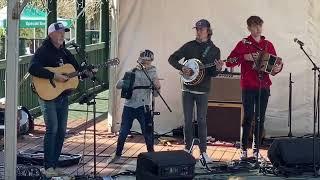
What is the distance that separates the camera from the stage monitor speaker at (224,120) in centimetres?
902

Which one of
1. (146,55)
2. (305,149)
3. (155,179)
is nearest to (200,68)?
(146,55)

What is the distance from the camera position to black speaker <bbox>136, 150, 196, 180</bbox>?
5563 mm

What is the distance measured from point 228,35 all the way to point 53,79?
3.77 m

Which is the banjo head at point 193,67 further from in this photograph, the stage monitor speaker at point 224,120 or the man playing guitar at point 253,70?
Answer: the stage monitor speaker at point 224,120

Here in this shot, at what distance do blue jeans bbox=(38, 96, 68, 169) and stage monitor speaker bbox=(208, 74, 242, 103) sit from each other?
120 inches

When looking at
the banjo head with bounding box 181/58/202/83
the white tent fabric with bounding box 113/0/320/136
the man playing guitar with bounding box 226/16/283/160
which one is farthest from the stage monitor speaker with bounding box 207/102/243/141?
the banjo head with bounding box 181/58/202/83

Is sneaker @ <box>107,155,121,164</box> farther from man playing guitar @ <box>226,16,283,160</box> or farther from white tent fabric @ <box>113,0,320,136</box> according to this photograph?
white tent fabric @ <box>113,0,320,136</box>

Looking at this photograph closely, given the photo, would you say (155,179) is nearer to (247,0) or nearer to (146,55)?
(146,55)

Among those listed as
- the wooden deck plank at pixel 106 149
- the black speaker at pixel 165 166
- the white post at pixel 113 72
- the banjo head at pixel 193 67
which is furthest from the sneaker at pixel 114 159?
the white post at pixel 113 72

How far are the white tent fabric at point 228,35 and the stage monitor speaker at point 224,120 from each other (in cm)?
58

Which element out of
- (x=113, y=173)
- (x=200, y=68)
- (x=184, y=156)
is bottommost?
(x=113, y=173)

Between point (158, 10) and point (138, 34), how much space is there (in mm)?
484

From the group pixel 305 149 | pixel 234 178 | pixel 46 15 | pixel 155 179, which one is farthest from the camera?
pixel 46 15

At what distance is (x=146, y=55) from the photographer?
7262 mm
